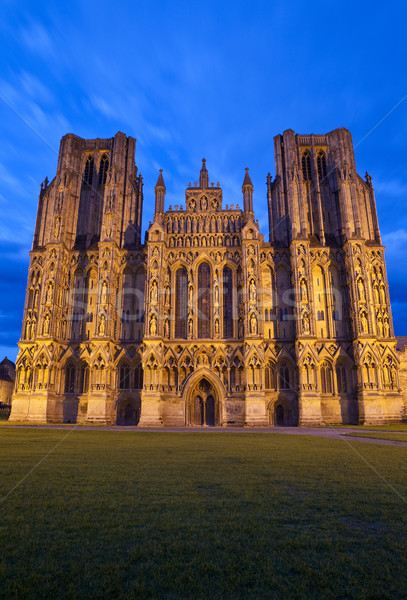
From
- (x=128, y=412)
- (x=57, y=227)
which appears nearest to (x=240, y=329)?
(x=128, y=412)

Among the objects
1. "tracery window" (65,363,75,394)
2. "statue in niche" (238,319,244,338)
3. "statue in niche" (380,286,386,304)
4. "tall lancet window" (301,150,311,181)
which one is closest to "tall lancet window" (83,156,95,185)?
"tracery window" (65,363,75,394)

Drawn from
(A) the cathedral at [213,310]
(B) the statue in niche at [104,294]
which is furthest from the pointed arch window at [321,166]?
(B) the statue in niche at [104,294]

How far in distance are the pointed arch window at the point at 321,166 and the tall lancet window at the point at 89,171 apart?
2973 cm

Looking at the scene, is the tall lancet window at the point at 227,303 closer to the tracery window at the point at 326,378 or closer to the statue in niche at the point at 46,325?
the tracery window at the point at 326,378

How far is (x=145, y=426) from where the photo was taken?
126ft

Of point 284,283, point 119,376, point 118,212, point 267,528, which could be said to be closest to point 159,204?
point 118,212

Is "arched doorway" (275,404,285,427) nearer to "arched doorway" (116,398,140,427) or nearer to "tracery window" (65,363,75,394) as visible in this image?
"arched doorway" (116,398,140,427)

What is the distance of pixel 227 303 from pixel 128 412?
15.9m

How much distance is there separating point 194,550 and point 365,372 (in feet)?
130

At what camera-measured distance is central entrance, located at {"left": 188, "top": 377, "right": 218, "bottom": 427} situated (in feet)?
138

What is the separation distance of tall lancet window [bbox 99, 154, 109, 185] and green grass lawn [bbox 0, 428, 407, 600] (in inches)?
1889

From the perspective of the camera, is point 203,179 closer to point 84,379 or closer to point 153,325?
point 153,325

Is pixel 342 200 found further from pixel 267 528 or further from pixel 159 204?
pixel 267 528

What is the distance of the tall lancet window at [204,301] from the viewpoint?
43938 millimetres
